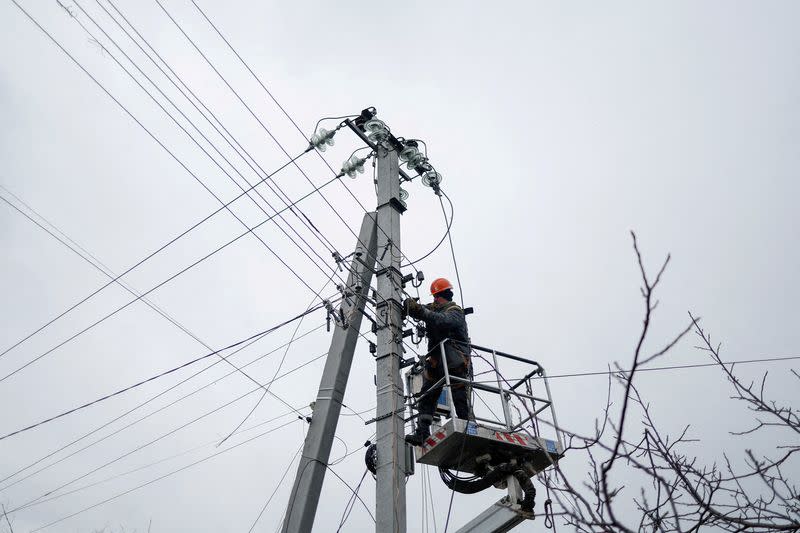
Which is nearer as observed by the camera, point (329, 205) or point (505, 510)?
point (505, 510)

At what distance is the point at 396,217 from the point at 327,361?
244 centimetres

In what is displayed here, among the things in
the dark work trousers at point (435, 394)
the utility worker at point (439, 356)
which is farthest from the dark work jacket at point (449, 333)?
the dark work trousers at point (435, 394)

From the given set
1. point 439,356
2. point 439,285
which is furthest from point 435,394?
point 439,285

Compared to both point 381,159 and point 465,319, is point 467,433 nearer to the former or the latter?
point 465,319

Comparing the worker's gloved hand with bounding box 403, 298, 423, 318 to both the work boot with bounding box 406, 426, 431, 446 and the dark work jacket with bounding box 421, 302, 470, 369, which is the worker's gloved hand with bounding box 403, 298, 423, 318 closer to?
the dark work jacket with bounding box 421, 302, 470, 369

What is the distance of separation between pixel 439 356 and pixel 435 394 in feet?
1.57

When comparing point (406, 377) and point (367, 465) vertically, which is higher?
point (406, 377)

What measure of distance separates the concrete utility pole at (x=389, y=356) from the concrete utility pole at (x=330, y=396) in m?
0.23

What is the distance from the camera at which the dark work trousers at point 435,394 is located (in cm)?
690

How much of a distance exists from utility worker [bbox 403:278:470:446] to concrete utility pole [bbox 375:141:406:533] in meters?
0.30

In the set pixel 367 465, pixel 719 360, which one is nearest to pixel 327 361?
pixel 367 465

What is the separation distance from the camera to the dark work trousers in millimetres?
6896

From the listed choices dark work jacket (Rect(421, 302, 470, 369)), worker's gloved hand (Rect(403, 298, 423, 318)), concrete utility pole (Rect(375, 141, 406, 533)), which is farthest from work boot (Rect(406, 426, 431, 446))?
worker's gloved hand (Rect(403, 298, 423, 318))

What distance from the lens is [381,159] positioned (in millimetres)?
9500
